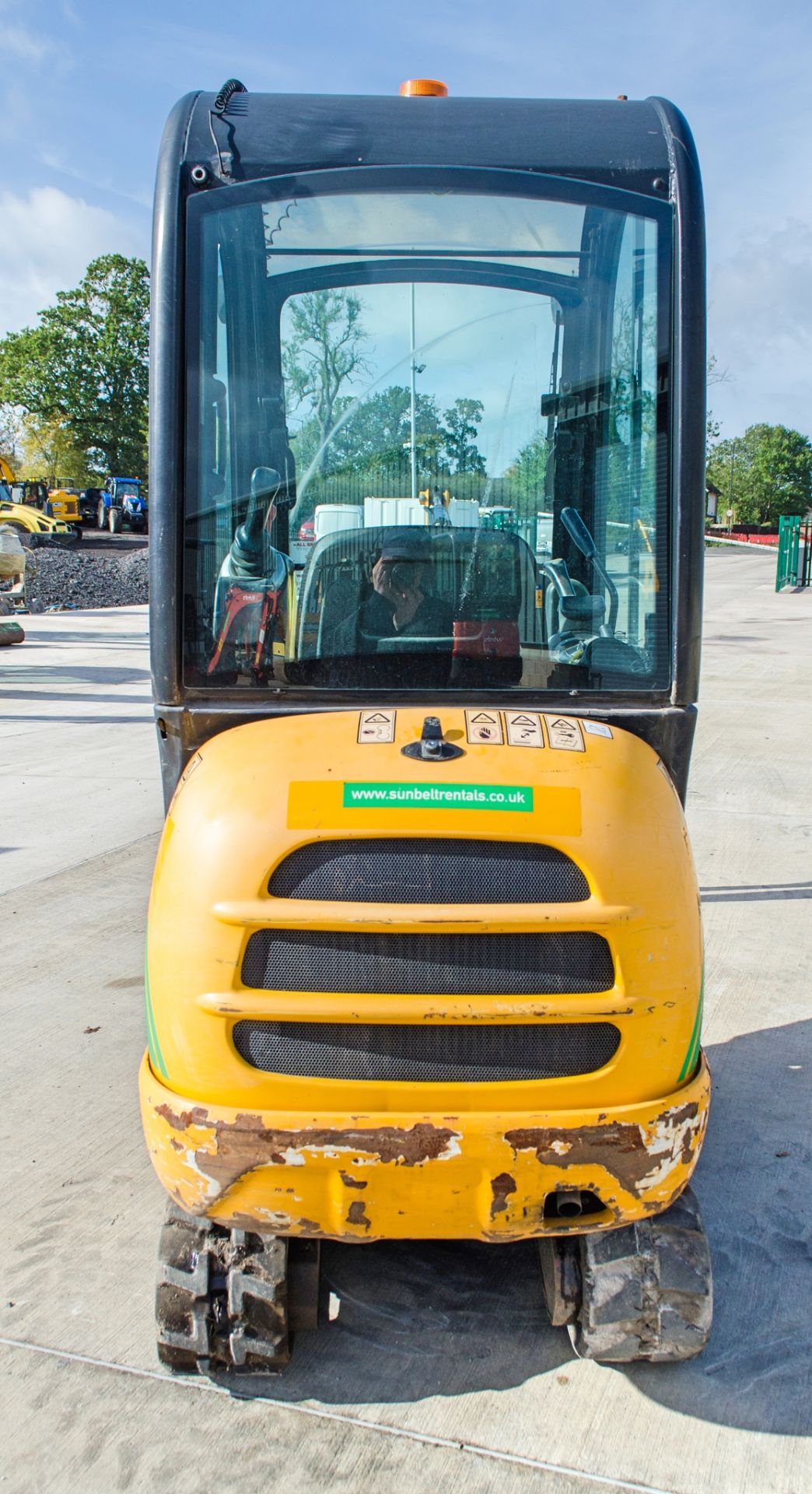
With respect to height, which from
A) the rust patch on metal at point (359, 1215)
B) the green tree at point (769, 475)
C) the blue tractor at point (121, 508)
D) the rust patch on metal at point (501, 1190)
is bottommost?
the rust patch on metal at point (359, 1215)

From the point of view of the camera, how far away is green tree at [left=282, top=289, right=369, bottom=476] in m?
3.01

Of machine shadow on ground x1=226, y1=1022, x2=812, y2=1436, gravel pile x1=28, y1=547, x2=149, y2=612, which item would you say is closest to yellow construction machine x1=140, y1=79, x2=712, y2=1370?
machine shadow on ground x1=226, y1=1022, x2=812, y2=1436

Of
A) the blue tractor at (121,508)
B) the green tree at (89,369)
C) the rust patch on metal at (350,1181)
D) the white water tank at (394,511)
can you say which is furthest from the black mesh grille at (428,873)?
the green tree at (89,369)

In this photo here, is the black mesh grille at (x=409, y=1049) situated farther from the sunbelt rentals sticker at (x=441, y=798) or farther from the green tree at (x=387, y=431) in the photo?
the green tree at (x=387, y=431)

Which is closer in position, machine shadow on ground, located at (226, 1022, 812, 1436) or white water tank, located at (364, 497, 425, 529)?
machine shadow on ground, located at (226, 1022, 812, 1436)

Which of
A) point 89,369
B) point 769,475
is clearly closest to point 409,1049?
point 89,369

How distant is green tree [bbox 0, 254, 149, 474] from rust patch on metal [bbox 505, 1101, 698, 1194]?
67.2 metres

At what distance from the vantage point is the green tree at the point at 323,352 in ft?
9.87

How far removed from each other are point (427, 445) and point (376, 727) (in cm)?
81

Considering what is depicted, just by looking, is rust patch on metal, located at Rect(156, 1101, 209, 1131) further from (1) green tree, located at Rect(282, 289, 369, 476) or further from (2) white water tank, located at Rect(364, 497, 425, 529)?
(1) green tree, located at Rect(282, 289, 369, 476)

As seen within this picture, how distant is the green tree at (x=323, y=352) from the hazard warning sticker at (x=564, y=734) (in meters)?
0.88

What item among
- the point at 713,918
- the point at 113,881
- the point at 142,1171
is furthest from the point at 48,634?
the point at 142,1171

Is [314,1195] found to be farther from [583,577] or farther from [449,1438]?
[583,577]

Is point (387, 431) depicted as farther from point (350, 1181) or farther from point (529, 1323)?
point (529, 1323)
